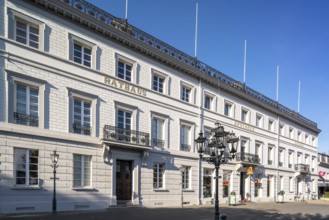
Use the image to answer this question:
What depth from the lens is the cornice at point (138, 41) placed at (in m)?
18.5

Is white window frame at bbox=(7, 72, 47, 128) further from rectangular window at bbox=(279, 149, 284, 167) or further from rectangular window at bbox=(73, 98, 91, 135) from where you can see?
rectangular window at bbox=(279, 149, 284, 167)

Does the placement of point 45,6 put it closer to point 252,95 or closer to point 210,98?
point 210,98

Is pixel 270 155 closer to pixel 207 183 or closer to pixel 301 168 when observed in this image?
pixel 301 168

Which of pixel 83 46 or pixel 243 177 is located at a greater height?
pixel 83 46

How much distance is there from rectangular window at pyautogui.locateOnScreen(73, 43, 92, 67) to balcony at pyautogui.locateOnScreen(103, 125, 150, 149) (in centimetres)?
386

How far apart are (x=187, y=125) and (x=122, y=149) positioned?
7345 mm

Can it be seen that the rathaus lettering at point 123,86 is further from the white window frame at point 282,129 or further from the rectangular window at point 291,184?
the rectangular window at point 291,184

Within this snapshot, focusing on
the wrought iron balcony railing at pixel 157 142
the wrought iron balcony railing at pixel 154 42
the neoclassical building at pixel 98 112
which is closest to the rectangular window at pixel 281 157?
the wrought iron balcony railing at pixel 154 42

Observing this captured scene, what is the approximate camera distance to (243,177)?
3347 centimetres

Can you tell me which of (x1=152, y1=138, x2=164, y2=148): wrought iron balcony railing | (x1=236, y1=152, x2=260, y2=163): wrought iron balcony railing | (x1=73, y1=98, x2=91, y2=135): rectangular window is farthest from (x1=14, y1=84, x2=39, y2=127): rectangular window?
(x1=236, y1=152, x2=260, y2=163): wrought iron balcony railing

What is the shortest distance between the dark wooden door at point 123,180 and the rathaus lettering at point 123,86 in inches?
176

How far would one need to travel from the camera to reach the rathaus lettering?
20.6 metres

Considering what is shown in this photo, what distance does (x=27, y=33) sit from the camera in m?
16.9

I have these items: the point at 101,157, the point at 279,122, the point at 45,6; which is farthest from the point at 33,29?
the point at 279,122
